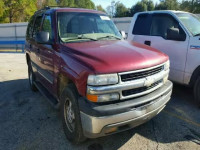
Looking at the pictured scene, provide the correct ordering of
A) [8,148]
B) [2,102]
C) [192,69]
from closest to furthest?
[8,148] → [192,69] → [2,102]

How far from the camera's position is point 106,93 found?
98.3 inches

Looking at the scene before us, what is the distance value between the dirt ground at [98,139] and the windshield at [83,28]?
1715mm

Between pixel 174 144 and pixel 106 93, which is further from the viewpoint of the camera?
pixel 174 144

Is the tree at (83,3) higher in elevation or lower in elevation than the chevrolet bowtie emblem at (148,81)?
higher

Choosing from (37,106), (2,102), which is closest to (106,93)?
(37,106)

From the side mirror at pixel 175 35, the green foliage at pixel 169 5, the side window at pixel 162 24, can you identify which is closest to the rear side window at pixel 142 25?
the side window at pixel 162 24

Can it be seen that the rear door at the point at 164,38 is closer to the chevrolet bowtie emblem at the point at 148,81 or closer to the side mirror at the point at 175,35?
the side mirror at the point at 175,35

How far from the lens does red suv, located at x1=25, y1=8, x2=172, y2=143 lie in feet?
8.10

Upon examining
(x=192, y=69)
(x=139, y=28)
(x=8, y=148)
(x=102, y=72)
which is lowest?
(x=8, y=148)

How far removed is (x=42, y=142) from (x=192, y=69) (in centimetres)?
346

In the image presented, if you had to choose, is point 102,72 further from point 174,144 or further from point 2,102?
point 2,102

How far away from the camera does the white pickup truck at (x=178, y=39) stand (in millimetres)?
4262

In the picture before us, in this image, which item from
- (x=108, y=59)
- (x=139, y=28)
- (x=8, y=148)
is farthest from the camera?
(x=139, y=28)

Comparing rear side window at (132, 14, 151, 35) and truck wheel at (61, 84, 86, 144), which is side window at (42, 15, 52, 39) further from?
rear side window at (132, 14, 151, 35)
